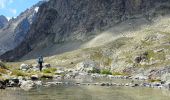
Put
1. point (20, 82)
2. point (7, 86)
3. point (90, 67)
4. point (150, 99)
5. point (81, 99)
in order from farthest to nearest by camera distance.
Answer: point (90, 67), point (20, 82), point (7, 86), point (150, 99), point (81, 99)

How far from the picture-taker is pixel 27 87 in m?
69.1

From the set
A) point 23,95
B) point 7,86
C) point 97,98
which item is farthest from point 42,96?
point 7,86

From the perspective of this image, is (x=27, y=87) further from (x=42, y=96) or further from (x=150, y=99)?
(x=150, y=99)

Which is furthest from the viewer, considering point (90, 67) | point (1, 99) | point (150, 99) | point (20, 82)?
point (90, 67)

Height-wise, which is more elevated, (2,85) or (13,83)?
(13,83)

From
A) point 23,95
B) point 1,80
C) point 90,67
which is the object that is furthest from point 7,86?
point 90,67

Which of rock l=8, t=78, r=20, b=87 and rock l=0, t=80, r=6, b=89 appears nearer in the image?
rock l=0, t=80, r=6, b=89

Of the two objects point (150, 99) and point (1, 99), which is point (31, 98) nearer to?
point (1, 99)

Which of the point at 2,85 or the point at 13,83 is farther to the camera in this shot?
the point at 13,83

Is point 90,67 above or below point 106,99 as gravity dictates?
above

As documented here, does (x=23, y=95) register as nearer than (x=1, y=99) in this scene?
No

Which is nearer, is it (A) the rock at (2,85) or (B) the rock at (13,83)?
(A) the rock at (2,85)

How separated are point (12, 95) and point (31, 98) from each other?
3.47 m

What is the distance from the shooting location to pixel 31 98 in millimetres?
53219
